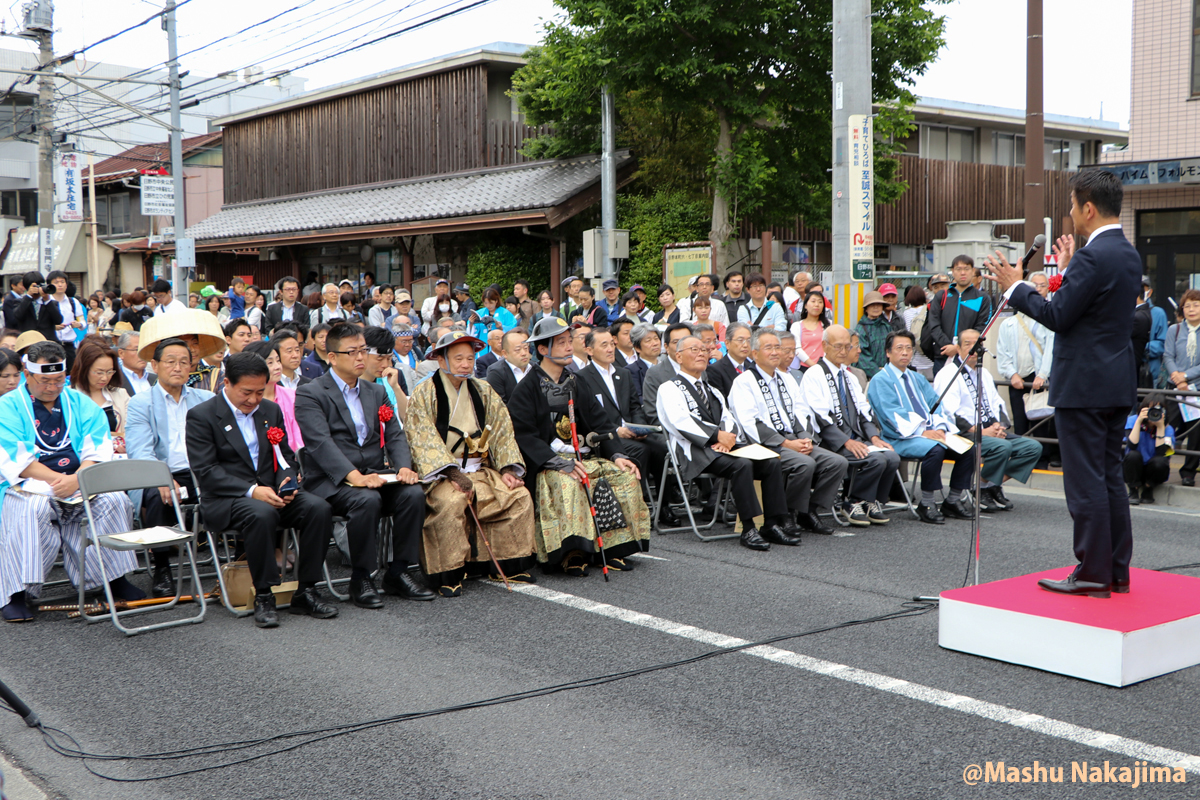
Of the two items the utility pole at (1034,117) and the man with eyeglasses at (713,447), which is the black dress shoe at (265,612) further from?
the utility pole at (1034,117)

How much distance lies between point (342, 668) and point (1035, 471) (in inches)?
320

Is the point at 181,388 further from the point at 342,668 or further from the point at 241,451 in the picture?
the point at 342,668

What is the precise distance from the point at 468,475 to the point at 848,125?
254 inches

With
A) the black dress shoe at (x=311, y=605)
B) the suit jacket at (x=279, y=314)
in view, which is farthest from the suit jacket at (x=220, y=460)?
the suit jacket at (x=279, y=314)

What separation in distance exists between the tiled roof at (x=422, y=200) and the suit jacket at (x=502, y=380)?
12761 mm

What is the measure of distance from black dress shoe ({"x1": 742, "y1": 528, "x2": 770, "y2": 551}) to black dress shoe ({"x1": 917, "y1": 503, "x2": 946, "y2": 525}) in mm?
1712

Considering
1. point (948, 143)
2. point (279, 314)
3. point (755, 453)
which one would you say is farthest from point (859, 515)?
point (948, 143)

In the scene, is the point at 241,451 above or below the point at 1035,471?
above

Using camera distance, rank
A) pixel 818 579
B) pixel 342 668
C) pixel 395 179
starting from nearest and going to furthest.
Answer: pixel 342 668 → pixel 818 579 → pixel 395 179

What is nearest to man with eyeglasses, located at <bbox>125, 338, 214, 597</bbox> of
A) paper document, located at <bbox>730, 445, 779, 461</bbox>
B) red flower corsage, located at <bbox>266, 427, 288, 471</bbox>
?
red flower corsage, located at <bbox>266, 427, 288, 471</bbox>

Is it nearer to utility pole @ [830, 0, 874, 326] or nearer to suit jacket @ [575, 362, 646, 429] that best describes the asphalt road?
suit jacket @ [575, 362, 646, 429]

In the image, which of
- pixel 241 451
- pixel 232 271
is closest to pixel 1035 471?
pixel 241 451

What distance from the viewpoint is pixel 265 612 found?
5629 millimetres

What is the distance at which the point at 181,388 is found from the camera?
666 centimetres
